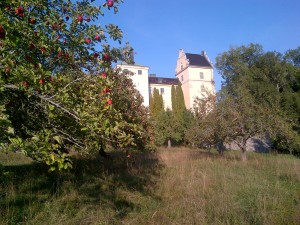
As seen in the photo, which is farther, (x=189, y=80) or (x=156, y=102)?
(x=189, y=80)

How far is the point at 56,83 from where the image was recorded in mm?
3482

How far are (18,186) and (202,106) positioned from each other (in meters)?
12.4

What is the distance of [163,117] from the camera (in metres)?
34.1

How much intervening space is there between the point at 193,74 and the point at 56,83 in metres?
53.5

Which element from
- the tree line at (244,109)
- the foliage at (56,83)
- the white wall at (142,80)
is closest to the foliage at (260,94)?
the tree line at (244,109)

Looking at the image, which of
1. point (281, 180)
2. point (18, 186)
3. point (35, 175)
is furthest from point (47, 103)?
point (281, 180)

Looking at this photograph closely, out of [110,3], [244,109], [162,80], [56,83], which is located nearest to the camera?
[56,83]

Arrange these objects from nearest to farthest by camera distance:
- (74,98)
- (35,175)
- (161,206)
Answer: (74,98) → (161,206) → (35,175)

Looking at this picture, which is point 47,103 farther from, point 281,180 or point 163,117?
point 163,117

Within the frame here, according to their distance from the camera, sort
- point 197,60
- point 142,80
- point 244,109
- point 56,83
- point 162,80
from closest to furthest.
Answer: point 56,83 < point 244,109 < point 142,80 < point 162,80 < point 197,60

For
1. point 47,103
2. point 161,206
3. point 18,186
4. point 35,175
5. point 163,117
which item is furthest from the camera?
point 163,117

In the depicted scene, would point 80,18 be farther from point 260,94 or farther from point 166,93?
point 166,93

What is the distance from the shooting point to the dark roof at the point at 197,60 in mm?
56594

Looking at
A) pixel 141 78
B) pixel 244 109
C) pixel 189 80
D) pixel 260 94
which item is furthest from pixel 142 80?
pixel 244 109
